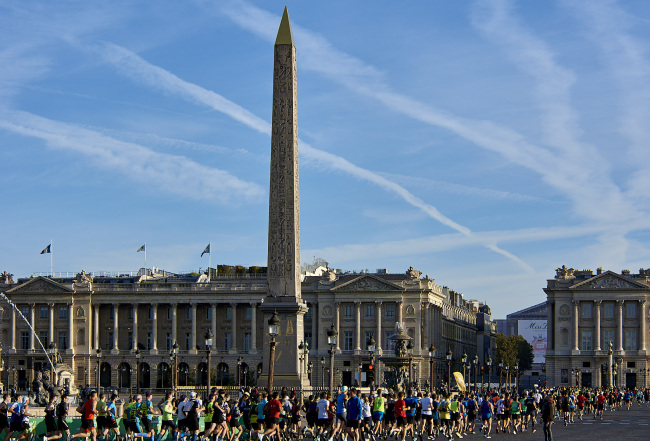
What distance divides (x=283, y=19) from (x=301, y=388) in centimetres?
1509

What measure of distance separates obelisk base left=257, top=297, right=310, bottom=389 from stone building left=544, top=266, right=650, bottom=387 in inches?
3352

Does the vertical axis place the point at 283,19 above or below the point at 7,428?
above

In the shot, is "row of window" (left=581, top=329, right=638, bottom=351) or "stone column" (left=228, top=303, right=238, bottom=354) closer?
"row of window" (left=581, top=329, right=638, bottom=351)

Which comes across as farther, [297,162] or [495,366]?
[495,366]

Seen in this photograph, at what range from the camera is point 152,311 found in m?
132

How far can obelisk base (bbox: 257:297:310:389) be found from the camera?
44719 millimetres

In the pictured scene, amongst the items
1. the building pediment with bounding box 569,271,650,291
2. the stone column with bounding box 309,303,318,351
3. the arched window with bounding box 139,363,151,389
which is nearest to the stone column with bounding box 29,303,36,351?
the arched window with bounding box 139,363,151,389

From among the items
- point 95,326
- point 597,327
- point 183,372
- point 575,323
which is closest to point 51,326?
point 95,326

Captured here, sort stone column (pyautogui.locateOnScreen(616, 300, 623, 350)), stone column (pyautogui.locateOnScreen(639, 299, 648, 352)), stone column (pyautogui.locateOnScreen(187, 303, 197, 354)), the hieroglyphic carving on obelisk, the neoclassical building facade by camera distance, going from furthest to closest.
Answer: stone column (pyautogui.locateOnScreen(187, 303, 197, 354)) < the neoclassical building facade < stone column (pyautogui.locateOnScreen(616, 300, 623, 350)) < stone column (pyautogui.locateOnScreen(639, 299, 648, 352)) < the hieroglyphic carving on obelisk

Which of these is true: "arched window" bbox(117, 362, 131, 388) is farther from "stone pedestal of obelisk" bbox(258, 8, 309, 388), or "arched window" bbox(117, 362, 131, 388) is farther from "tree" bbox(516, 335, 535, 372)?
"stone pedestal of obelisk" bbox(258, 8, 309, 388)

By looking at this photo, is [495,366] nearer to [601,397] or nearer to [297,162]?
[601,397]

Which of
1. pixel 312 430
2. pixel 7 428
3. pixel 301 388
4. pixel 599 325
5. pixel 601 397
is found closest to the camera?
pixel 7 428

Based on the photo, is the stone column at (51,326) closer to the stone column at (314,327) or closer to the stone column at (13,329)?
the stone column at (13,329)

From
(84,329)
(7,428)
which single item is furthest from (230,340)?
(7,428)
